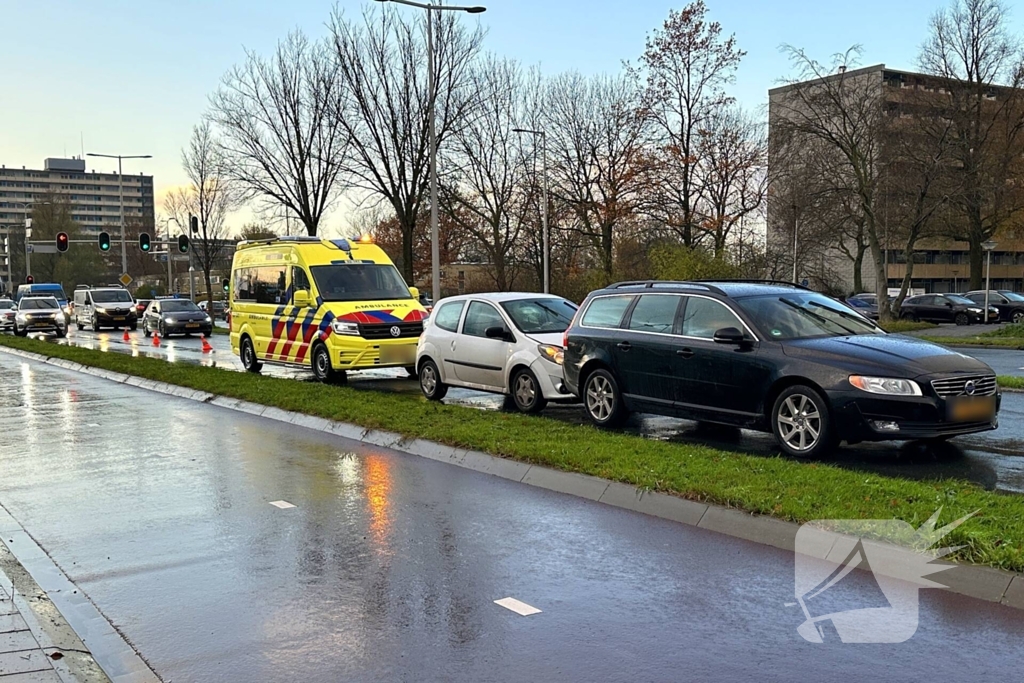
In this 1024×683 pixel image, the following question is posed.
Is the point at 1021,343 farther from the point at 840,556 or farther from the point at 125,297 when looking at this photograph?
the point at 125,297

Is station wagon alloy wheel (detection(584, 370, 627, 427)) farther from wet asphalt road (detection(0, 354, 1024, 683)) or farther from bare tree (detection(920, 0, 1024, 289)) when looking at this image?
bare tree (detection(920, 0, 1024, 289))

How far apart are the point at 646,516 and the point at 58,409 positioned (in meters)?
10.6

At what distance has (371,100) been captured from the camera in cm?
3544

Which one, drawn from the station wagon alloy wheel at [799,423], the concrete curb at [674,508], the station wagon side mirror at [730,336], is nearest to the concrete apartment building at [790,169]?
the station wagon side mirror at [730,336]

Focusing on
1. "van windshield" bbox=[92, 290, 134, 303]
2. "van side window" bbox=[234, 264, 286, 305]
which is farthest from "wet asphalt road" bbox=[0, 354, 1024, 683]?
"van windshield" bbox=[92, 290, 134, 303]

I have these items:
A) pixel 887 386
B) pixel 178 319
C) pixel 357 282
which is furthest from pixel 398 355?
pixel 178 319

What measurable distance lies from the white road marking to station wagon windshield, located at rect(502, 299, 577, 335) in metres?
7.74

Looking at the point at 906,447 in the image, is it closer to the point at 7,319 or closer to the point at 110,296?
the point at 110,296

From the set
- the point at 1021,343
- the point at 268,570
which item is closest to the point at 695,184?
the point at 1021,343

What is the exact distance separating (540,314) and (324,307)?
4.94m

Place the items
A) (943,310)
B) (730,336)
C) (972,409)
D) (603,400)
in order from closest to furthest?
1. (972,409)
2. (730,336)
3. (603,400)
4. (943,310)

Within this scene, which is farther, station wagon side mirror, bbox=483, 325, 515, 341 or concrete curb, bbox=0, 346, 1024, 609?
station wagon side mirror, bbox=483, 325, 515, 341

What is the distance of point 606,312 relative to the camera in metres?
11.2

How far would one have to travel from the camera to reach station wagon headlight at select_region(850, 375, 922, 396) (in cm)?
827
